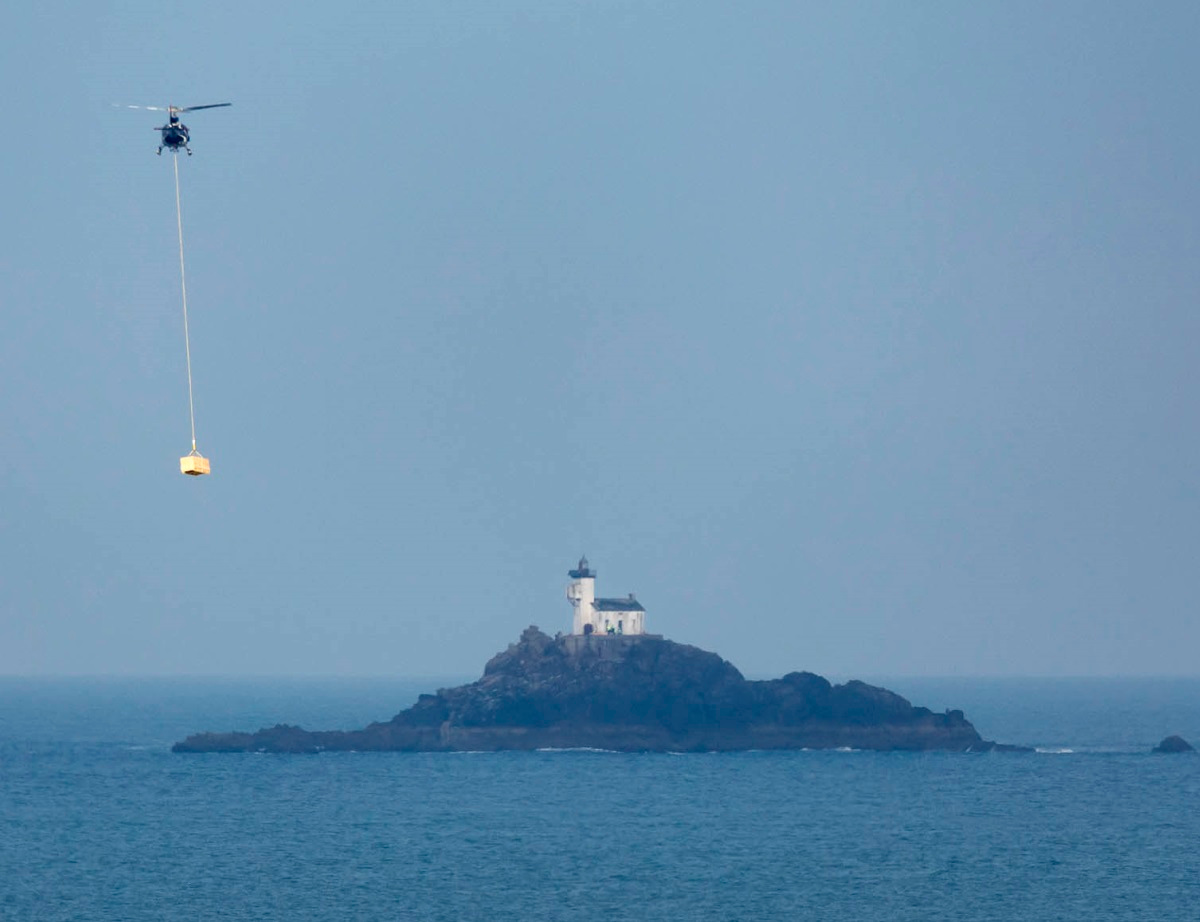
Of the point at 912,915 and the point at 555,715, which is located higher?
the point at 555,715

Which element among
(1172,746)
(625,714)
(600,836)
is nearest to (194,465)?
(600,836)

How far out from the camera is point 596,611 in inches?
6275

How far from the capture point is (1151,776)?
144625 mm

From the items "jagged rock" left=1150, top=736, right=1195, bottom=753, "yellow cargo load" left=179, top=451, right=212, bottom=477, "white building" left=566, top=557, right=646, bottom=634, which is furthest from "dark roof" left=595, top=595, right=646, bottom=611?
"yellow cargo load" left=179, top=451, right=212, bottom=477

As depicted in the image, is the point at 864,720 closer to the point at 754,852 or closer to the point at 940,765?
the point at 940,765

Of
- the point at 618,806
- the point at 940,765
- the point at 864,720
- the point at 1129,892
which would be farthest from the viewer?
the point at 864,720

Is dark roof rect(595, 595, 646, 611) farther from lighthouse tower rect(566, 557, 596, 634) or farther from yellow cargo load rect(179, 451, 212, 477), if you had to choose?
yellow cargo load rect(179, 451, 212, 477)

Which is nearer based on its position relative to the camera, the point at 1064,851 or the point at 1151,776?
the point at 1064,851

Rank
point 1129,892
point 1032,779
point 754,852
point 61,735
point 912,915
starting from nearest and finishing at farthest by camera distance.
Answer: point 912,915 < point 1129,892 < point 754,852 < point 1032,779 < point 61,735

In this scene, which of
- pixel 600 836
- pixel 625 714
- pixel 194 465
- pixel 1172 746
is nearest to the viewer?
pixel 194 465

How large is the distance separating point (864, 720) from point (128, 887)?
274 ft

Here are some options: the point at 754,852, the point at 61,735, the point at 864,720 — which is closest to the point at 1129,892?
the point at 754,852

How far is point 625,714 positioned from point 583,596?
10.1m

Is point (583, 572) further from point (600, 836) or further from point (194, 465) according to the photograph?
point (194, 465)
